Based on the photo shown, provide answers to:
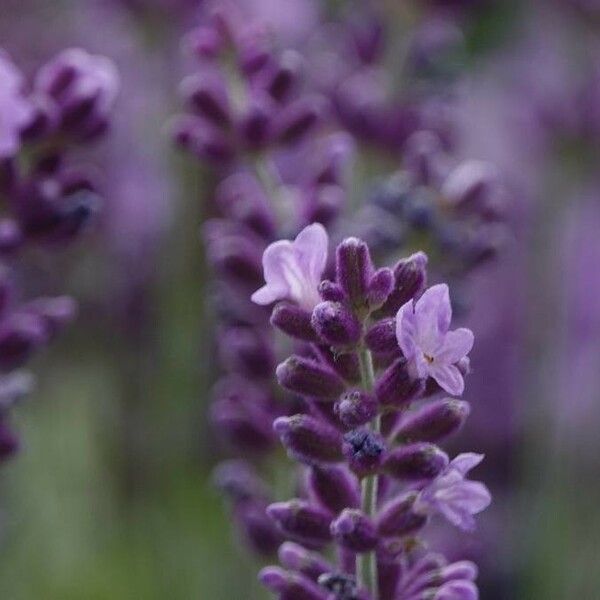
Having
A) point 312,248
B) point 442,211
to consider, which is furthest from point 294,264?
point 442,211

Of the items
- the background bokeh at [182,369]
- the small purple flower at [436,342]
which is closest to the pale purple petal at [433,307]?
the small purple flower at [436,342]

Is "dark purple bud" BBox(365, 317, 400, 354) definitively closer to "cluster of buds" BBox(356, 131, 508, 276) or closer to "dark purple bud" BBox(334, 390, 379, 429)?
"dark purple bud" BBox(334, 390, 379, 429)

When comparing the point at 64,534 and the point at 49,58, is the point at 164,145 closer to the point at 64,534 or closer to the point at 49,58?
the point at 49,58

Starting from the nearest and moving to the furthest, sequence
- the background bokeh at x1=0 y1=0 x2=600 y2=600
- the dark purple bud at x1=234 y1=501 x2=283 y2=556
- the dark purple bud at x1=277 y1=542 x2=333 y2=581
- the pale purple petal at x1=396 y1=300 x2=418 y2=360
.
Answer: the pale purple petal at x1=396 y1=300 x2=418 y2=360
the dark purple bud at x1=277 y1=542 x2=333 y2=581
the dark purple bud at x1=234 y1=501 x2=283 y2=556
the background bokeh at x1=0 y1=0 x2=600 y2=600

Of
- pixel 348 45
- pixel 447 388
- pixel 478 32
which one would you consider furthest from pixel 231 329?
pixel 478 32

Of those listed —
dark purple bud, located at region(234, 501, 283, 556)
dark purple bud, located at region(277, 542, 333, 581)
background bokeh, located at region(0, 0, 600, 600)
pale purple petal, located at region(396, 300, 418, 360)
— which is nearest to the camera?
pale purple petal, located at region(396, 300, 418, 360)

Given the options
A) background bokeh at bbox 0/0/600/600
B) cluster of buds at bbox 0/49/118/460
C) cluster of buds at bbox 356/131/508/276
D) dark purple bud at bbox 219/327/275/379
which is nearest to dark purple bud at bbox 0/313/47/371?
cluster of buds at bbox 0/49/118/460
